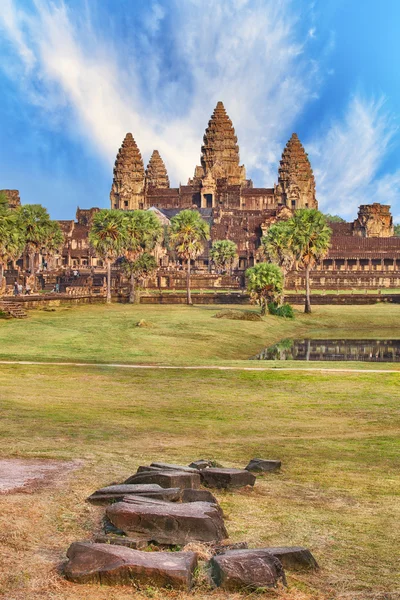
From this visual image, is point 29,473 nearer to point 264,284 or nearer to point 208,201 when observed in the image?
point 264,284

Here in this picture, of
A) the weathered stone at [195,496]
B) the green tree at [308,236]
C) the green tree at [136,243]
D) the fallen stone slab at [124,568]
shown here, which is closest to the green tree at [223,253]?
the green tree at [136,243]

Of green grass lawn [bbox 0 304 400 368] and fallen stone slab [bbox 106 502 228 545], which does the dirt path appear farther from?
fallen stone slab [bbox 106 502 228 545]

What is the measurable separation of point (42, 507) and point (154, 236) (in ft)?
296

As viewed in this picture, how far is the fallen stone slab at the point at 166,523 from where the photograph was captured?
9.48m

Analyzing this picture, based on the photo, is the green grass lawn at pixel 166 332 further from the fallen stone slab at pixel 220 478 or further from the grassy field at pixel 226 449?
the fallen stone slab at pixel 220 478

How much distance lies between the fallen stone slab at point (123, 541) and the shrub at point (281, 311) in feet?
227

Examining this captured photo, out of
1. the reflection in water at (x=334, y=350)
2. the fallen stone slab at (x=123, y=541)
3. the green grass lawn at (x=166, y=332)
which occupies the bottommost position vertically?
the reflection in water at (x=334, y=350)

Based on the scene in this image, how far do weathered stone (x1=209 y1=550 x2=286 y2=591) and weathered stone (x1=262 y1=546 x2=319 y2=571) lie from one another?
325 millimetres

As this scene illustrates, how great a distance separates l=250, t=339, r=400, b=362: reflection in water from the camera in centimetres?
4934

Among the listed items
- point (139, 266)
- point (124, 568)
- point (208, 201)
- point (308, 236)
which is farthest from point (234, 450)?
point (208, 201)

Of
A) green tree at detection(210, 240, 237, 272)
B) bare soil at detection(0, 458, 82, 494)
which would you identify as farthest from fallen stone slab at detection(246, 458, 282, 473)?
green tree at detection(210, 240, 237, 272)

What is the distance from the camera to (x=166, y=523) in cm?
951

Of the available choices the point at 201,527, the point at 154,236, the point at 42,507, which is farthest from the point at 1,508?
the point at 154,236

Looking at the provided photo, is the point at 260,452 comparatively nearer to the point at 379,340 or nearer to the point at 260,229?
the point at 379,340
